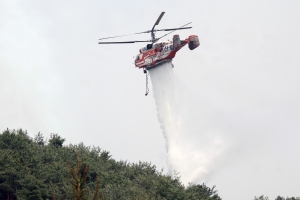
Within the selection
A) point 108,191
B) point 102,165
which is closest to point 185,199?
point 108,191

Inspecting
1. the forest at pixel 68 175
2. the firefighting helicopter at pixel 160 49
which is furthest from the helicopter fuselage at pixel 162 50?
the forest at pixel 68 175

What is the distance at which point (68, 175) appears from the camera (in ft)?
244

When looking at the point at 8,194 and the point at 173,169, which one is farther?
the point at 173,169

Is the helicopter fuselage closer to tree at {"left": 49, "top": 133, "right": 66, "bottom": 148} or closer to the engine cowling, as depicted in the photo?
the engine cowling

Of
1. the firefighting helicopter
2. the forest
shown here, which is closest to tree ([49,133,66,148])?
the forest

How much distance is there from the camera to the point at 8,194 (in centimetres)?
7569

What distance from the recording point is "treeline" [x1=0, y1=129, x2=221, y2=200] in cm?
7431

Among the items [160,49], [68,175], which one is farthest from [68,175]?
[160,49]

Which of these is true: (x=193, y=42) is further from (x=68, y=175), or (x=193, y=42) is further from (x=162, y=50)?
(x=68, y=175)

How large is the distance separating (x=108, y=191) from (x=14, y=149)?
20415mm

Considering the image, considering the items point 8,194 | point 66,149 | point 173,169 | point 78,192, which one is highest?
point 66,149

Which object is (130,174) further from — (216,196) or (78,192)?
(78,192)

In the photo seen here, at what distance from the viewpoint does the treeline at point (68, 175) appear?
74.3 metres

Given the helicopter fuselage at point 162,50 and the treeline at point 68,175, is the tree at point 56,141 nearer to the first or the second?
the treeline at point 68,175
